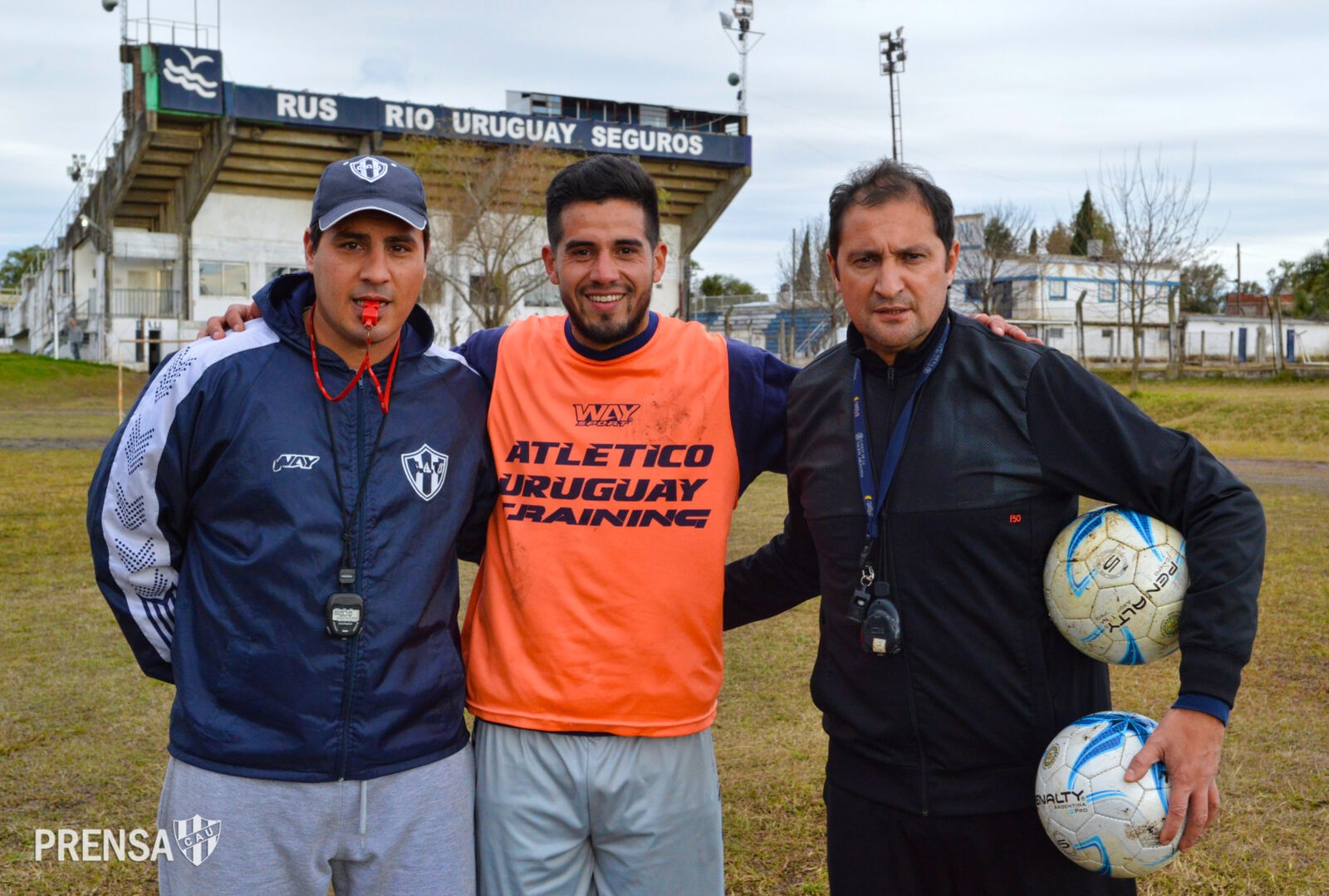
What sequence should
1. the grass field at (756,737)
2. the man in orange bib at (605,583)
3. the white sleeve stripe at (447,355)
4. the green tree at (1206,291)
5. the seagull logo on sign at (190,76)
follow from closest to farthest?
the man in orange bib at (605,583) → the white sleeve stripe at (447,355) → the grass field at (756,737) → the seagull logo on sign at (190,76) → the green tree at (1206,291)

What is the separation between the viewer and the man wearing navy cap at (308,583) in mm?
2770

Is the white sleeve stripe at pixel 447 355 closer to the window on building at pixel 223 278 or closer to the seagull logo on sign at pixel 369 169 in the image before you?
the seagull logo on sign at pixel 369 169

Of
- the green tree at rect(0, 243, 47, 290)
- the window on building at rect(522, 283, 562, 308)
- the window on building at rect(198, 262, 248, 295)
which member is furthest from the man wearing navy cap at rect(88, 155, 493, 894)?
the green tree at rect(0, 243, 47, 290)

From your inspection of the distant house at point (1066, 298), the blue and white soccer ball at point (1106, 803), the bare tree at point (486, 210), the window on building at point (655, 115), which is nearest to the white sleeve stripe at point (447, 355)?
the blue and white soccer ball at point (1106, 803)

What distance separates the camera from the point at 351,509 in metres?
2.88

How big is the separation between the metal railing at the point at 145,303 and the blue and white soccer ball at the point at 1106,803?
154 feet

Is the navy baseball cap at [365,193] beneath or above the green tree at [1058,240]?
beneath

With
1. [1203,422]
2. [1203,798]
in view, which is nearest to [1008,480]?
[1203,798]

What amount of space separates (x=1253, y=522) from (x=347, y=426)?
230 centimetres

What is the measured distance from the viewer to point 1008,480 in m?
2.95

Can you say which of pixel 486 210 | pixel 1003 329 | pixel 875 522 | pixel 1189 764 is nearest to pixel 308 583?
pixel 875 522

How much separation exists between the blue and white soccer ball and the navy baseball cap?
7.31 feet

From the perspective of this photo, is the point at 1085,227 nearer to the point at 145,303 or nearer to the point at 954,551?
the point at 145,303

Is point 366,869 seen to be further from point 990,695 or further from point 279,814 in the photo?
point 990,695
